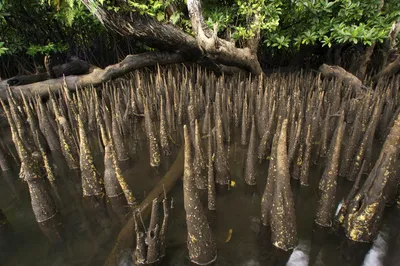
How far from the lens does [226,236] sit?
1911mm

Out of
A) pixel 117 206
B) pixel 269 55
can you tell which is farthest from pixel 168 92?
pixel 269 55

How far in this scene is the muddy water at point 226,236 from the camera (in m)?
1.73

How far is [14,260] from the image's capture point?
5.79 feet

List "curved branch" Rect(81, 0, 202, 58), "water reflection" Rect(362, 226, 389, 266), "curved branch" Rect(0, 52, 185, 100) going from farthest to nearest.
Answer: "curved branch" Rect(0, 52, 185, 100)
"curved branch" Rect(81, 0, 202, 58)
"water reflection" Rect(362, 226, 389, 266)

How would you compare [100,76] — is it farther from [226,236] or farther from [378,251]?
[378,251]

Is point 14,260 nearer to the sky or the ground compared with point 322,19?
nearer to the ground

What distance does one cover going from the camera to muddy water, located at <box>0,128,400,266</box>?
1728 mm

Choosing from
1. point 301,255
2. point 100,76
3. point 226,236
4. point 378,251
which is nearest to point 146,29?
point 100,76

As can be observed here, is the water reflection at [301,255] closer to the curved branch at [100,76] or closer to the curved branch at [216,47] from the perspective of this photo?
the curved branch at [216,47]

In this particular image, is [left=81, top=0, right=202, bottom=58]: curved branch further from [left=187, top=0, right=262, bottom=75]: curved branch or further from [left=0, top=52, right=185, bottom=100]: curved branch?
[left=187, top=0, right=262, bottom=75]: curved branch

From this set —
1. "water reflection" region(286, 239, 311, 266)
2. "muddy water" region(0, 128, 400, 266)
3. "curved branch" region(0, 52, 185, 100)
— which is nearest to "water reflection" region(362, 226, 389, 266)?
"muddy water" region(0, 128, 400, 266)

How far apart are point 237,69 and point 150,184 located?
380 cm

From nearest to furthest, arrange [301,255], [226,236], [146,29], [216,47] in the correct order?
[301,255] < [226,236] < [146,29] < [216,47]

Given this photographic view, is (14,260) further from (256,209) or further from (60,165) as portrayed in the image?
(256,209)
